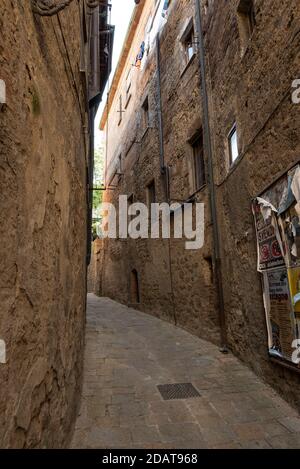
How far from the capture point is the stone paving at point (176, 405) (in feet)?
9.48

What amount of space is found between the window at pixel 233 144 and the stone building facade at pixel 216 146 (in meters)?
0.02

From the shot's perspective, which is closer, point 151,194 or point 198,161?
point 198,161

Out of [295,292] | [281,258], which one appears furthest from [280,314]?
[281,258]

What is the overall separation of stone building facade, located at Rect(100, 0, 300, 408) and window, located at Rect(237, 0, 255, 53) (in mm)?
19

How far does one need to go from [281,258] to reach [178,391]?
2.01 m

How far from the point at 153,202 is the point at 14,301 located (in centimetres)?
846

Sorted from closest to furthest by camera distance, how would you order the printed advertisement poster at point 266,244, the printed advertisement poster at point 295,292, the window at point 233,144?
the printed advertisement poster at point 295,292 → the printed advertisement poster at point 266,244 → the window at point 233,144

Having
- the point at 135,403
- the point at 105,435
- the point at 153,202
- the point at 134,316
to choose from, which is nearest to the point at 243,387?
the point at 135,403

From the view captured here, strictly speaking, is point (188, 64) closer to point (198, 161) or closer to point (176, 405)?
point (198, 161)

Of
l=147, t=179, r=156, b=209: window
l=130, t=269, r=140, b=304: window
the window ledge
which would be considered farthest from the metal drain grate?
l=130, t=269, r=140, b=304: window

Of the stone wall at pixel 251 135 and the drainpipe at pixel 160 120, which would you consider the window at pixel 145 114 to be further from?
the stone wall at pixel 251 135

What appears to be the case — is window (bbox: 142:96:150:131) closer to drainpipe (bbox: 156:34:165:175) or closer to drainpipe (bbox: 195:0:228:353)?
drainpipe (bbox: 156:34:165:175)

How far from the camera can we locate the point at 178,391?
12.9ft

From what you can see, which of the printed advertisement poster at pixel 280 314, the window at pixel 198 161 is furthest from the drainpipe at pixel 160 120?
the printed advertisement poster at pixel 280 314
